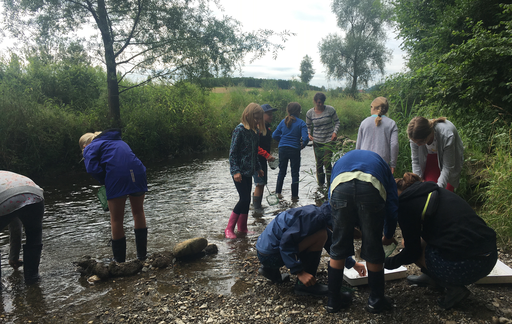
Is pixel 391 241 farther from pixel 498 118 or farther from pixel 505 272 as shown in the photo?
pixel 498 118

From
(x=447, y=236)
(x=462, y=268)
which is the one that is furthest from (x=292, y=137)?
(x=462, y=268)

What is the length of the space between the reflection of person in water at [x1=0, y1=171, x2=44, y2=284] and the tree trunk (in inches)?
380

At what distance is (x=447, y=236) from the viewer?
2.51 meters

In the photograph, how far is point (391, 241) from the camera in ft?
9.29

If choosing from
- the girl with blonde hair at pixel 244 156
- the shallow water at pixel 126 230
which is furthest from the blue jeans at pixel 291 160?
the girl with blonde hair at pixel 244 156

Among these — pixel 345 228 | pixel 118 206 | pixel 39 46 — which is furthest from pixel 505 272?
pixel 39 46

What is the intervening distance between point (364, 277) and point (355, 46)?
36.8m

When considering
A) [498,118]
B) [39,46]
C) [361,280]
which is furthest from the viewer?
[39,46]

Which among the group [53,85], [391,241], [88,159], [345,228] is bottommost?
[391,241]

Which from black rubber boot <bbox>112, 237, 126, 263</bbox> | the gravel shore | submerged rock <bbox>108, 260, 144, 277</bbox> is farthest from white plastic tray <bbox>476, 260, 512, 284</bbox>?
black rubber boot <bbox>112, 237, 126, 263</bbox>

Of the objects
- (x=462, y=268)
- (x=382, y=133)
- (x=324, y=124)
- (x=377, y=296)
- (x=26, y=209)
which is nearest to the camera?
(x=462, y=268)

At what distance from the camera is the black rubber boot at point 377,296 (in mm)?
2639

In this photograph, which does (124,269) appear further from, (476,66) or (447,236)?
(476,66)

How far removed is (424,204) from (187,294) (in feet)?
7.72
